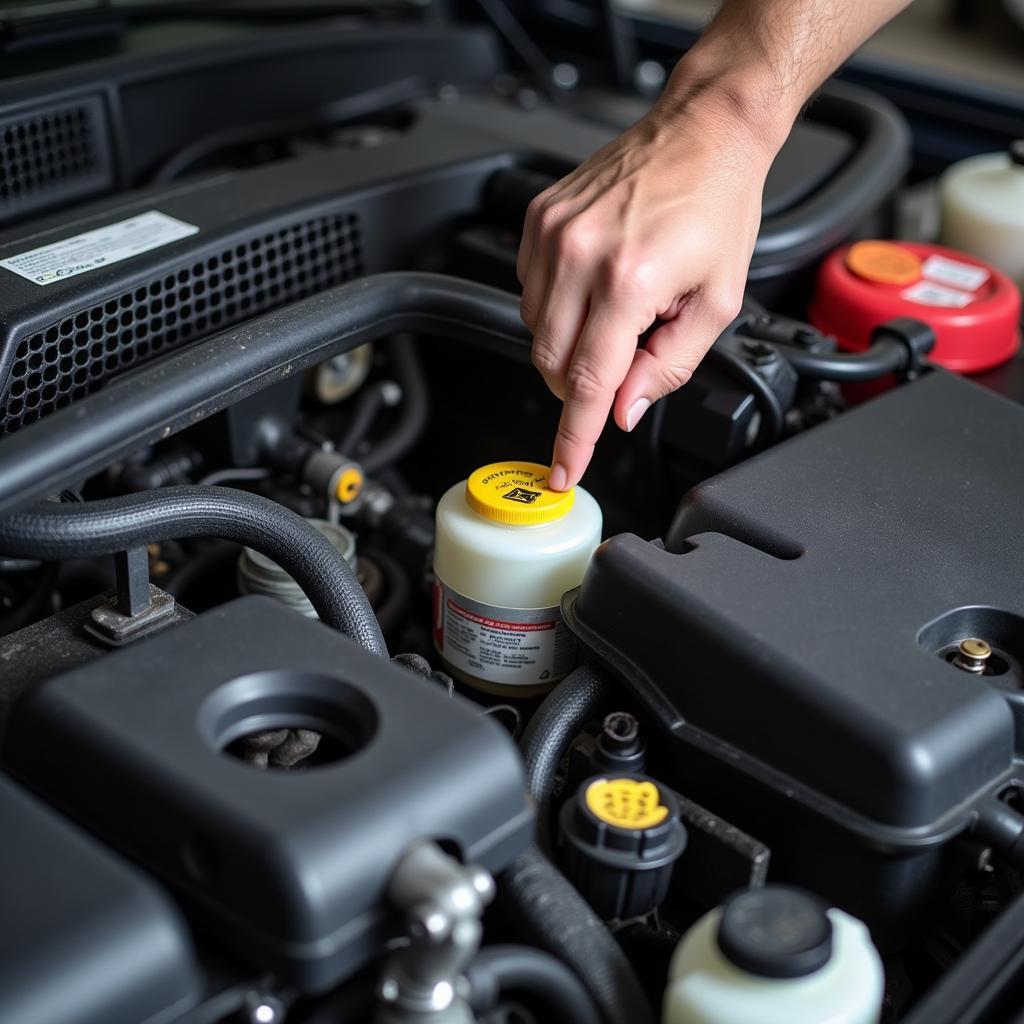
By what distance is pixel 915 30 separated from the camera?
312 centimetres

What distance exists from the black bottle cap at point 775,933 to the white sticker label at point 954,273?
0.79 m

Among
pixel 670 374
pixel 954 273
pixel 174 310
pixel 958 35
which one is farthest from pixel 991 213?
pixel 958 35

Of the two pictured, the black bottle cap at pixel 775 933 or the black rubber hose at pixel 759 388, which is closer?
the black bottle cap at pixel 775 933

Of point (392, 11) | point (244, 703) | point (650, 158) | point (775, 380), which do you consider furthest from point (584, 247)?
point (392, 11)

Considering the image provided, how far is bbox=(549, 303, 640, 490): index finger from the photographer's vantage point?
844 millimetres

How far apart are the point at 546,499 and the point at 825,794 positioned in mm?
283

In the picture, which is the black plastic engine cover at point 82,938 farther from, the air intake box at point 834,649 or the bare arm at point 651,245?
the bare arm at point 651,245

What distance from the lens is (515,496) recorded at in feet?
2.91

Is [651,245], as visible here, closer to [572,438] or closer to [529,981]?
[572,438]

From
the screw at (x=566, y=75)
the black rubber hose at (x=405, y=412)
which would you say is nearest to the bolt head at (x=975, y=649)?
the black rubber hose at (x=405, y=412)

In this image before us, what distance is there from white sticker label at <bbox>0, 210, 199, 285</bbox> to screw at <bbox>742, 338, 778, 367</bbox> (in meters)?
0.45

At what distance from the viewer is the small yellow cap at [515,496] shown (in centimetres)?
87

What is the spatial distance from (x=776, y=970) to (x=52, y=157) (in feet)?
3.32

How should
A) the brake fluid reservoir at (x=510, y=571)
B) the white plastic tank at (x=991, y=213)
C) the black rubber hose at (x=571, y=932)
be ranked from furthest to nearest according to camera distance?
the white plastic tank at (x=991, y=213) < the brake fluid reservoir at (x=510, y=571) < the black rubber hose at (x=571, y=932)
